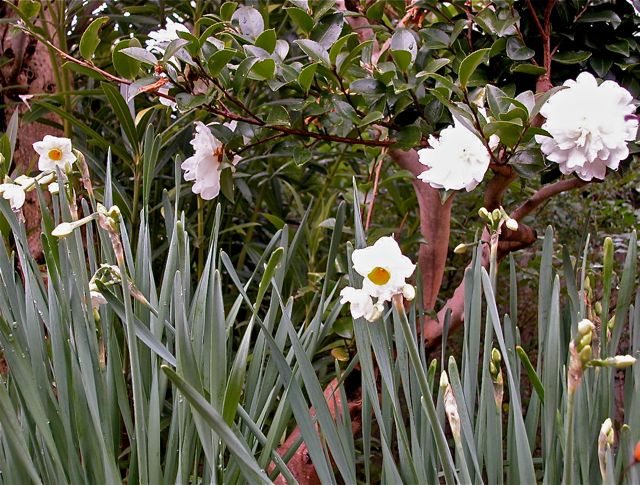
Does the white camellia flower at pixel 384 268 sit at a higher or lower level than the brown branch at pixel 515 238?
higher

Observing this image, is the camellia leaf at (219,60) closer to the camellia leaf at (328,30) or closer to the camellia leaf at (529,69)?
the camellia leaf at (328,30)

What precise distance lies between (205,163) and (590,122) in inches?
20.8

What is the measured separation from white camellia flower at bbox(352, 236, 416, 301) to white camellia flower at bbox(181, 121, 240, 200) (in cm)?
51

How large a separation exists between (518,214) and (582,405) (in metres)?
0.49

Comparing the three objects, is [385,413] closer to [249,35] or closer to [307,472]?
[307,472]

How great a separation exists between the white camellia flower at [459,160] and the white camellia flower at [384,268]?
0.92 ft

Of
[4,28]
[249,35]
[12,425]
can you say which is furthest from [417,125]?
[4,28]

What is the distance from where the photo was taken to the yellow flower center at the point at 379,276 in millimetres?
538

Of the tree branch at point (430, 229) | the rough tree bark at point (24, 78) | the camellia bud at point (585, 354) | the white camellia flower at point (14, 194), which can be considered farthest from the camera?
the rough tree bark at point (24, 78)

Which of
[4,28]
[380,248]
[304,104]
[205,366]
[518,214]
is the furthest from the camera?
[4,28]

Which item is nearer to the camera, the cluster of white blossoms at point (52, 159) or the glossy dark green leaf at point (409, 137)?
the cluster of white blossoms at point (52, 159)

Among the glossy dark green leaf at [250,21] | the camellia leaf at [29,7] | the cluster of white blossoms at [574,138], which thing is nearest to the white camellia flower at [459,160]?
the cluster of white blossoms at [574,138]

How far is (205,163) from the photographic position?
1.00m

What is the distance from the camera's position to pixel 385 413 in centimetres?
71
